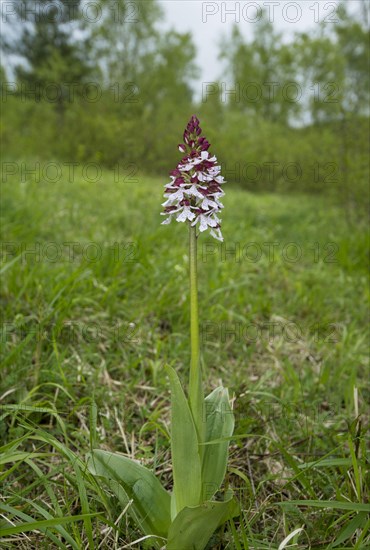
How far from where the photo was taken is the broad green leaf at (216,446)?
1.35 m

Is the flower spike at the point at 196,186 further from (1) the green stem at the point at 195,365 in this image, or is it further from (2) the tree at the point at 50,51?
(2) the tree at the point at 50,51

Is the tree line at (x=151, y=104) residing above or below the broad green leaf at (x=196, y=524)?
above

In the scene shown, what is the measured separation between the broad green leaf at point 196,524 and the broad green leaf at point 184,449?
0.22ft

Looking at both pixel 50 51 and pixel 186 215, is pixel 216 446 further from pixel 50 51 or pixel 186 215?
pixel 50 51

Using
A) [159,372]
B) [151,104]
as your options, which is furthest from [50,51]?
[159,372]

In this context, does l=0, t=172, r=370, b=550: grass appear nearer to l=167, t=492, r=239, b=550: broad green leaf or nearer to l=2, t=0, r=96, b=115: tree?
l=167, t=492, r=239, b=550: broad green leaf

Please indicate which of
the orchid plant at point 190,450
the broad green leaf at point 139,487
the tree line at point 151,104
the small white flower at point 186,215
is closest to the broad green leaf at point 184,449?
the orchid plant at point 190,450

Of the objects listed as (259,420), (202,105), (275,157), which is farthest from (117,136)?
(202,105)

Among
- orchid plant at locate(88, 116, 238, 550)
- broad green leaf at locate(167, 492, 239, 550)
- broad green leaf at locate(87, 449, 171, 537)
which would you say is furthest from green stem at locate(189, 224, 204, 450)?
broad green leaf at locate(87, 449, 171, 537)

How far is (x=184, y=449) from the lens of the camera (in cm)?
121

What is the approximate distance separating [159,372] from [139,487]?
938mm

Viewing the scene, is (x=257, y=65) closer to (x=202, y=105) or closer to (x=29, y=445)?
(x=202, y=105)

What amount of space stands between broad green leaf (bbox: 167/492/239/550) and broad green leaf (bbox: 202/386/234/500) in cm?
9

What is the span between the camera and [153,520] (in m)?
1.38
